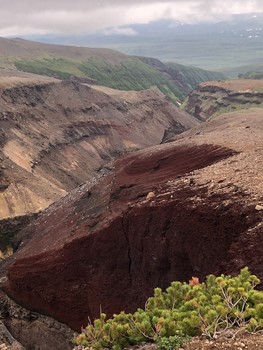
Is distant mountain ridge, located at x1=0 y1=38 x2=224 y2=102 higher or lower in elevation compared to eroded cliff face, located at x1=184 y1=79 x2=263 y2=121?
higher

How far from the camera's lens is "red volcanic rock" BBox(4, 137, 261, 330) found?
19938 mm

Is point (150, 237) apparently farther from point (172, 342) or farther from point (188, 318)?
point (172, 342)

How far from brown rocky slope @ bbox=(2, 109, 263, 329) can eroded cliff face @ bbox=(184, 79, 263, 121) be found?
200 feet

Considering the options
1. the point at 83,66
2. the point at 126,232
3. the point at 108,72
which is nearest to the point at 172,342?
the point at 126,232

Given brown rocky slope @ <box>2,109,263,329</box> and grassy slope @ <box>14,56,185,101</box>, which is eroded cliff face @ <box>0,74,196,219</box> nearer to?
brown rocky slope @ <box>2,109,263,329</box>

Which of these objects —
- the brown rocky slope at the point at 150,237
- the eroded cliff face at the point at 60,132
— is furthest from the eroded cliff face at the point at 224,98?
the brown rocky slope at the point at 150,237

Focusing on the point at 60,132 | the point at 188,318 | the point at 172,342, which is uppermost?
the point at 188,318

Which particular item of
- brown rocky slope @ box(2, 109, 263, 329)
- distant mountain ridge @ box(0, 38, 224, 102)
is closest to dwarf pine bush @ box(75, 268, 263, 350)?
brown rocky slope @ box(2, 109, 263, 329)

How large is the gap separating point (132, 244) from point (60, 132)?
4864 cm

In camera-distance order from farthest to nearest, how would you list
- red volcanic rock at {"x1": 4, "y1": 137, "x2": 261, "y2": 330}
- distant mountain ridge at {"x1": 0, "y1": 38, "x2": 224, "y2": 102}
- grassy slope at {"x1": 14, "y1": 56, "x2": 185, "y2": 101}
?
distant mountain ridge at {"x1": 0, "y1": 38, "x2": 224, "y2": 102}, grassy slope at {"x1": 14, "y1": 56, "x2": 185, "y2": 101}, red volcanic rock at {"x1": 4, "y1": 137, "x2": 261, "y2": 330}

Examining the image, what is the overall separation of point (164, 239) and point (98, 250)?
163 inches

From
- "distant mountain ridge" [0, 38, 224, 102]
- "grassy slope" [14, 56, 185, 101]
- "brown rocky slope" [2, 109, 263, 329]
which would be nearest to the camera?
"brown rocky slope" [2, 109, 263, 329]

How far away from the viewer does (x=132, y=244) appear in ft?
77.0

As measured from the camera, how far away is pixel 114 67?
186 meters
